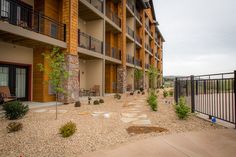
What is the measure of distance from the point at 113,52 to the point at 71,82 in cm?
927

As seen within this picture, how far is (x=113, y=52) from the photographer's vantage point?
66.0 feet

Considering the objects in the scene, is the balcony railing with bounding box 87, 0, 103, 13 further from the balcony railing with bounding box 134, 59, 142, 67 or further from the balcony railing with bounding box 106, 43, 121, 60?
the balcony railing with bounding box 134, 59, 142, 67

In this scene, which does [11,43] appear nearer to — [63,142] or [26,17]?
[26,17]

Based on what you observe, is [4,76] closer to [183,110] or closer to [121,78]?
[183,110]

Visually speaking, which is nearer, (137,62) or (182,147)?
(182,147)

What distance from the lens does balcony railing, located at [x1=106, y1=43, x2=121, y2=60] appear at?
1922cm

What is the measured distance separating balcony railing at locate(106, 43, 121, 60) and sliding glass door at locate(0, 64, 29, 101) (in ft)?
30.1

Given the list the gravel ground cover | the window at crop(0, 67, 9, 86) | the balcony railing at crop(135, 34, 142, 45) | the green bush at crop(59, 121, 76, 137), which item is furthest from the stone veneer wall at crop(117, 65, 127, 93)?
the green bush at crop(59, 121, 76, 137)

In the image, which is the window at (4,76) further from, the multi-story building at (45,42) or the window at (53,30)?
the window at (53,30)

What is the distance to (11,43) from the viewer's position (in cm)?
1062

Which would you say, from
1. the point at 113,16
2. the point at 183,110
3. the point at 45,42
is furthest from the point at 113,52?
the point at 183,110

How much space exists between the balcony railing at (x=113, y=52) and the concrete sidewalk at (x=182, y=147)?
1514 cm

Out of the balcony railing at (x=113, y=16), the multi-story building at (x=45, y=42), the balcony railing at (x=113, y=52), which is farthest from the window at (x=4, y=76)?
the balcony railing at (x=113, y=16)

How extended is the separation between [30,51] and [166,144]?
11085 mm
